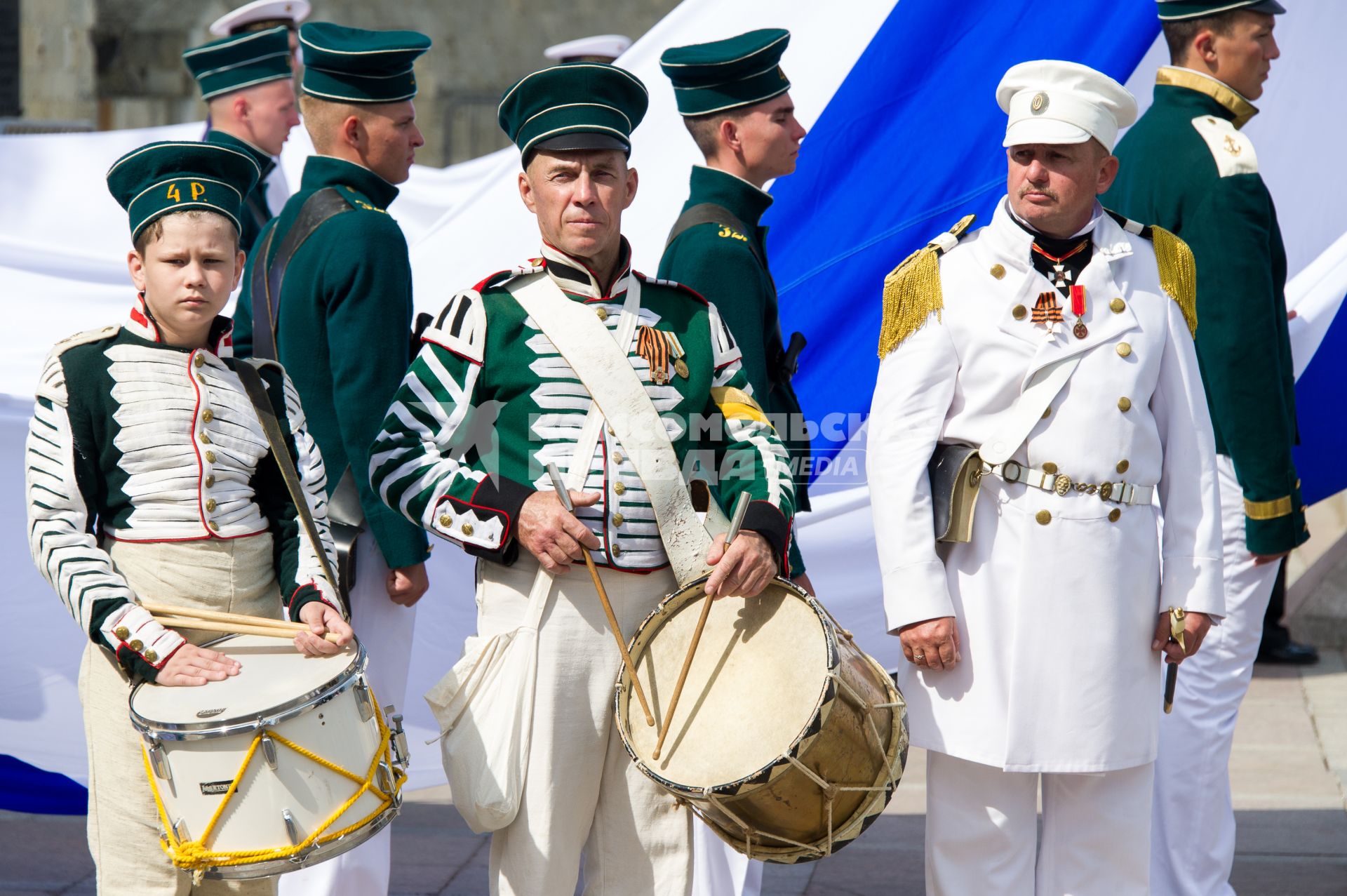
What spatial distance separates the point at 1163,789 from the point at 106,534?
2.52 metres

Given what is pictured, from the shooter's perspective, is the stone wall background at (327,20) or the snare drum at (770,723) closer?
the snare drum at (770,723)

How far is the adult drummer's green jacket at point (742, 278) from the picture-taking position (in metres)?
3.66

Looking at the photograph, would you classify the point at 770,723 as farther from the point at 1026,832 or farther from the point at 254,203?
the point at 254,203

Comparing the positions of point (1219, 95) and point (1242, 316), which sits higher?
point (1219, 95)

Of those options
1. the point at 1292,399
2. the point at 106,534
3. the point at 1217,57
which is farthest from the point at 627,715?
the point at 1217,57

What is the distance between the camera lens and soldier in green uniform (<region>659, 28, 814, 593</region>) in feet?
12.4

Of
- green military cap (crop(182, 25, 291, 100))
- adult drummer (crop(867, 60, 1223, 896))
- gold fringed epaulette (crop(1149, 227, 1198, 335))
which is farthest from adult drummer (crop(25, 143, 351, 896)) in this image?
green military cap (crop(182, 25, 291, 100))

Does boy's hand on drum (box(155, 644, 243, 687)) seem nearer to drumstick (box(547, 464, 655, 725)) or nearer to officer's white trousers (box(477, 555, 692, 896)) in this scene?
officer's white trousers (box(477, 555, 692, 896))

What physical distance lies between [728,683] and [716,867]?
1171 millimetres

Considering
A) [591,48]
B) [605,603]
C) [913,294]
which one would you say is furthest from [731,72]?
[591,48]

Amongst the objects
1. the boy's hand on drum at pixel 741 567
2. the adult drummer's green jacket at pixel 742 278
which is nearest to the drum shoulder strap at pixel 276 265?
→ the adult drummer's green jacket at pixel 742 278

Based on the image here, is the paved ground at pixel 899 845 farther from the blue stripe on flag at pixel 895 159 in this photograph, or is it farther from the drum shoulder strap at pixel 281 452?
the drum shoulder strap at pixel 281 452

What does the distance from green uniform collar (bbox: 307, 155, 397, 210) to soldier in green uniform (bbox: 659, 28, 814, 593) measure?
0.68m

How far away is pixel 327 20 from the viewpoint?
488 inches
